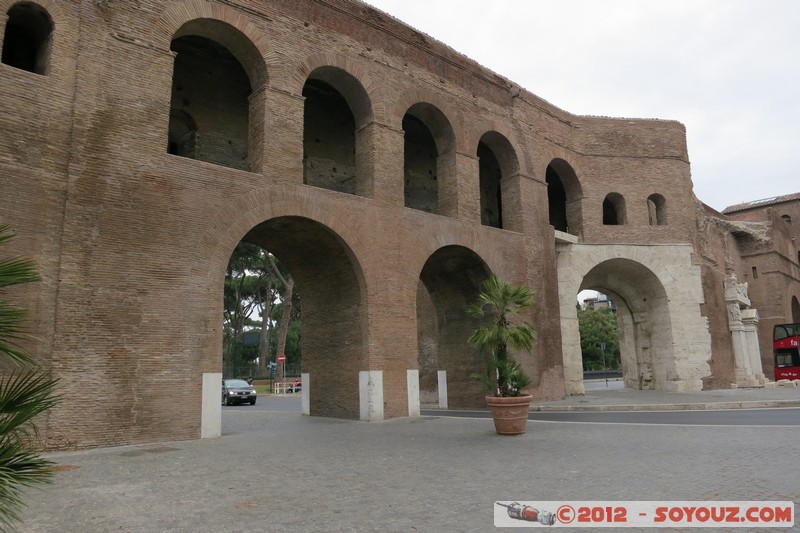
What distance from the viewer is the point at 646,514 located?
185 inches

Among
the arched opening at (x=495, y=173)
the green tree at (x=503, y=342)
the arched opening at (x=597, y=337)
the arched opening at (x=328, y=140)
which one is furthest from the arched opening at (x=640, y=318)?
the arched opening at (x=597, y=337)

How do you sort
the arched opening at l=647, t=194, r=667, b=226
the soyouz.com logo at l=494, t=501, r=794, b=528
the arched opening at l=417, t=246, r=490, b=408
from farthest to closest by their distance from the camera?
1. the arched opening at l=647, t=194, r=667, b=226
2. the arched opening at l=417, t=246, r=490, b=408
3. the soyouz.com logo at l=494, t=501, r=794, b=528

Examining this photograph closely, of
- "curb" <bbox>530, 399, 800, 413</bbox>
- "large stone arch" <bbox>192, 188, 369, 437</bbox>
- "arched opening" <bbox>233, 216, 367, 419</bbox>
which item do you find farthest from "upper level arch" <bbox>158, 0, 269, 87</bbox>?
"curb" <bbox>530, 399, 800, 413</bbox>

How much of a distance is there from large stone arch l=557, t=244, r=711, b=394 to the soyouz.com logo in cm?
1576

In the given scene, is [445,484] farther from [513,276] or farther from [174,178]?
[513,276]

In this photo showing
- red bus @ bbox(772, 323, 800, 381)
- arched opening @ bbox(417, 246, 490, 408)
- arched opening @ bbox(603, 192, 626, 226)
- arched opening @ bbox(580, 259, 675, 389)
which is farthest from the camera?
red bus @ bbox(772, 323, 800, 381)

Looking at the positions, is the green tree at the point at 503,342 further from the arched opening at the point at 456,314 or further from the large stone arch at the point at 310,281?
the arched opening at the point at 456,314

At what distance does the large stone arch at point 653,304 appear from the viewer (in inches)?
825

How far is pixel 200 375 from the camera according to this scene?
1052 cm

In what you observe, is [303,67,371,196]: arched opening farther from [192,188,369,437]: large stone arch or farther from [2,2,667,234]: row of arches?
[192,188,369,437]: large stone arch

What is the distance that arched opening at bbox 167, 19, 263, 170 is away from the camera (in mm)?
14477

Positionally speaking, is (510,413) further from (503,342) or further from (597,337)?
(597,337)

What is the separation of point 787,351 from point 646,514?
29915 millimetres

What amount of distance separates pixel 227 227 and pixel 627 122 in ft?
59.0
